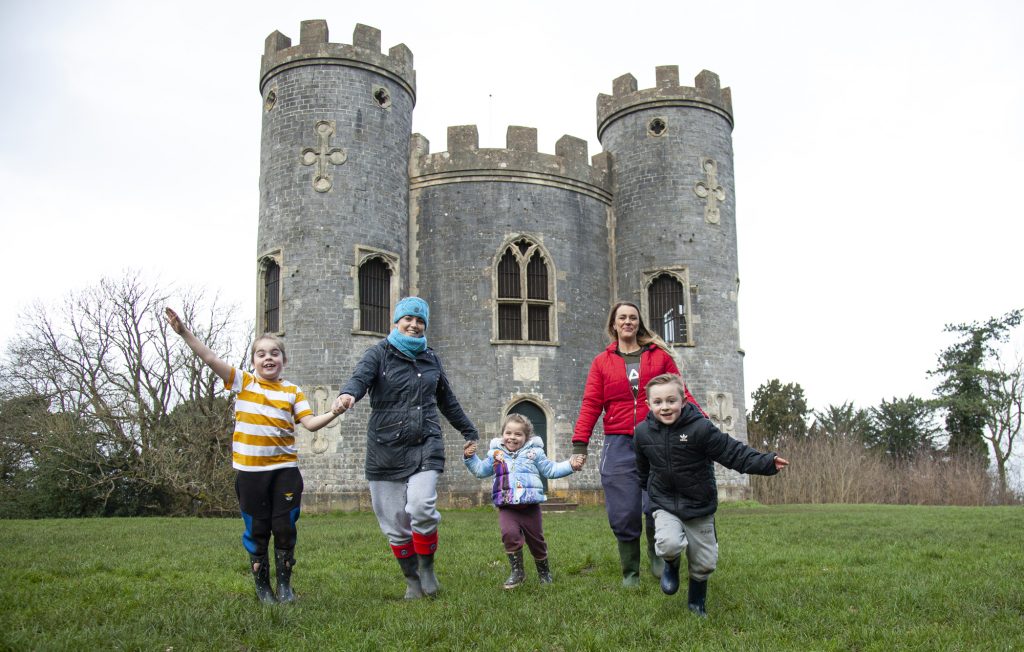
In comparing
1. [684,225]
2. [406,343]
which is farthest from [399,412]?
[684,225]

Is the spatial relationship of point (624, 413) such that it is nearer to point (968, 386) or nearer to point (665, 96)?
point (665, 96)

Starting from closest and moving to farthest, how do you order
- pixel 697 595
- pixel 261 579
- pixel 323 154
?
pixel 697 595 < pixel 261 579 < pixel 323 154

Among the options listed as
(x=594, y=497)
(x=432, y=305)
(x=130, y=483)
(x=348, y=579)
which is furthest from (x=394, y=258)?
(x=348, y=579)

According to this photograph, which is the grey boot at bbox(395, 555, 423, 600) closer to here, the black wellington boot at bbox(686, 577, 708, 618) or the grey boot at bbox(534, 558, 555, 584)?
the grey boot at bbox(534, 558, 555, 584)

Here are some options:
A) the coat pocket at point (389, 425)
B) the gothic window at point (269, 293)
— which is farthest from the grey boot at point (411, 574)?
the gothic window at point (269, 293)

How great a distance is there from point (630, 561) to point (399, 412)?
6.56 ft

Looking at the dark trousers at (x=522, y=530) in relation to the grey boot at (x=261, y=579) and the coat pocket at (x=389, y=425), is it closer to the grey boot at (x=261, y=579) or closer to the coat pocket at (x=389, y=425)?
the coat pocket at (x=389, y=425)

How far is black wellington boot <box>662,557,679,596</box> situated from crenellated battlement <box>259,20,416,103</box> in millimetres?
17974

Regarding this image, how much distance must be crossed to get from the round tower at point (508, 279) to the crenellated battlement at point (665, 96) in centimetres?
251

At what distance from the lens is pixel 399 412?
655cm

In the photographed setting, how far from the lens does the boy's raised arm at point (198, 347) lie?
5539 millimetres

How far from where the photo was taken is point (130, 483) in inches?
910

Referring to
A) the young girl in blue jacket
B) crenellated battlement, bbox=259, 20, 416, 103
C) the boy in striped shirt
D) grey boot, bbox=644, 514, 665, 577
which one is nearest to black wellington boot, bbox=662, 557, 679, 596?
grey boot, bbox=644, 514, 665, 577

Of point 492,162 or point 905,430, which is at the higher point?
point 492,162
